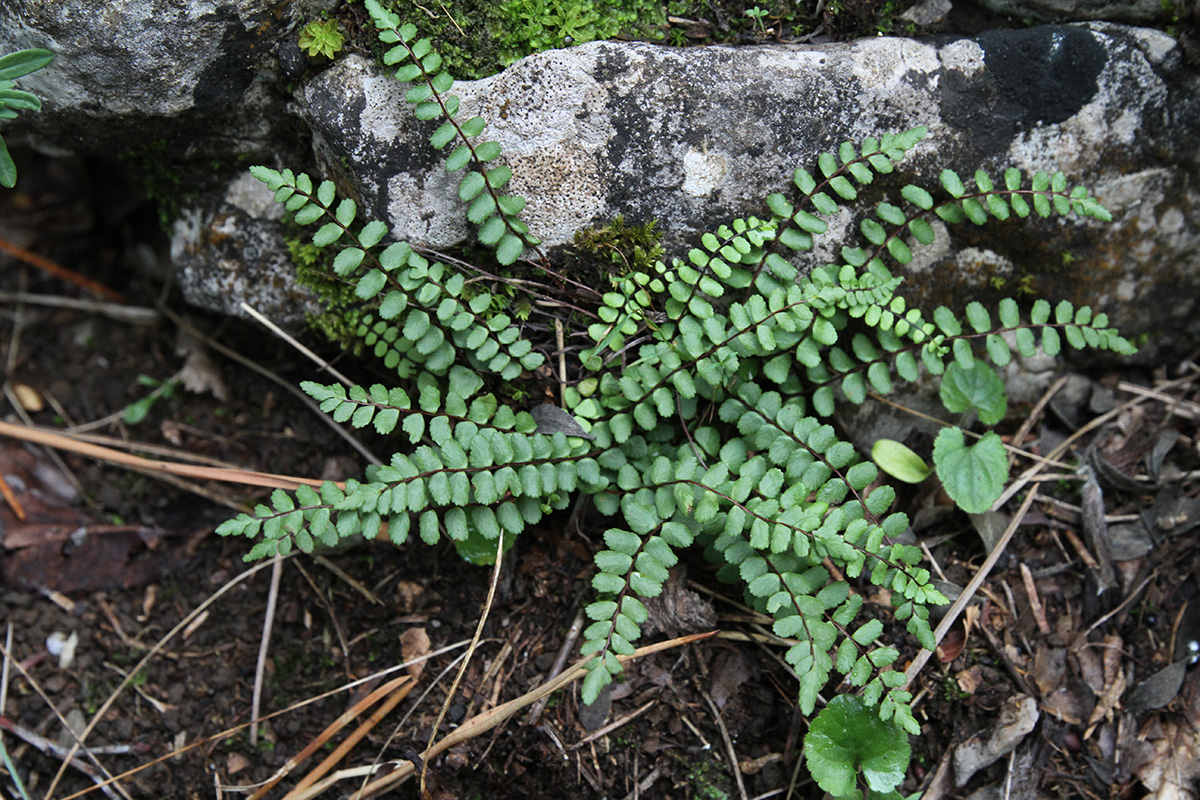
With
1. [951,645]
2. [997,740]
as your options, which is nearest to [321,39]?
[951,645]

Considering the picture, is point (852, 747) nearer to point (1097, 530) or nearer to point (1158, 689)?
point (1158, 689)

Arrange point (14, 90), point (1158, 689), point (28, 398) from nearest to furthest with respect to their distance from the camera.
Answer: point (14, 90) < point (1158, 689) < point (28, 398)

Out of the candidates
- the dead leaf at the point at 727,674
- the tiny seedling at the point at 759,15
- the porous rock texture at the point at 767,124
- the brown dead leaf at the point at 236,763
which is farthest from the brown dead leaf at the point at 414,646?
the tiny seedling at the point at 759,15

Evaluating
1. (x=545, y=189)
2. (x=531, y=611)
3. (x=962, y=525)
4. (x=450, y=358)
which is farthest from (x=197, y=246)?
(x=962, y=525)

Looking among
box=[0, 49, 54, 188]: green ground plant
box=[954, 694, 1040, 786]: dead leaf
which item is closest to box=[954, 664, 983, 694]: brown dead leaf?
box=[954, 694, 1040, 786]: dead leaf

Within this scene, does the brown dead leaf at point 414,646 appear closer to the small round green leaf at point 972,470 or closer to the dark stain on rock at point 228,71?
the small round green leaf at point 972,470
